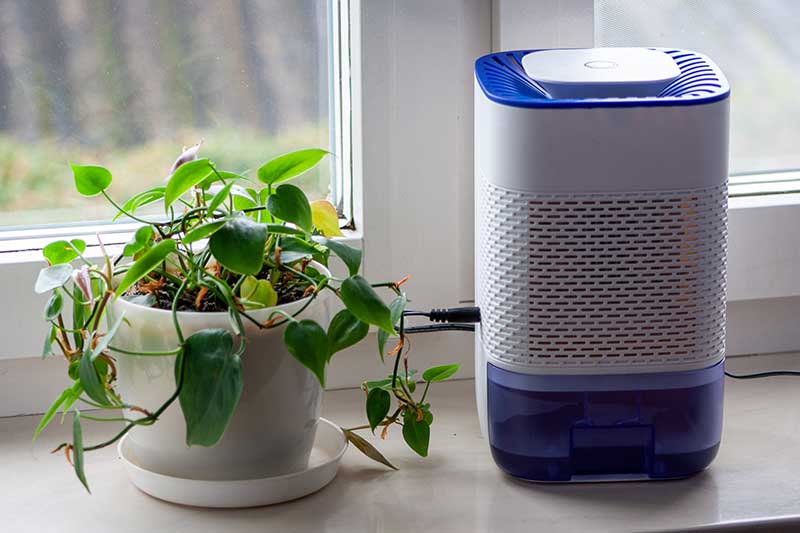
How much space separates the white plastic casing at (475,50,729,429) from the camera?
2.35 ft

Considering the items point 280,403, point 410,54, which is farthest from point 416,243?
point 280,403

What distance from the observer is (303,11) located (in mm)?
955

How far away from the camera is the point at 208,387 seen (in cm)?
66

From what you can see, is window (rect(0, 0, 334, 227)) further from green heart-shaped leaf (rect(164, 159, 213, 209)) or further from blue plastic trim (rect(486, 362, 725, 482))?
blue plastic trim (rect(486, 362, 725, 482))

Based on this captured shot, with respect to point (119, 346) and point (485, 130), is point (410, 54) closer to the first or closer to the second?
point (485, 130)

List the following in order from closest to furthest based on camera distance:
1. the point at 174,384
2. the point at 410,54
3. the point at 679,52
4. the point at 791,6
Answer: the point at 174,384, the point at 679,52, the point at 410,54, the point at 791,6

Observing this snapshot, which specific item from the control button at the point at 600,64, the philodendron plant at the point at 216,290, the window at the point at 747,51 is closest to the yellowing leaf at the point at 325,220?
the philodendron plant at the point at 216,290

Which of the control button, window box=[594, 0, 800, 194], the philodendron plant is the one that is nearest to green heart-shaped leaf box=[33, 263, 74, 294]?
the philodendron plant

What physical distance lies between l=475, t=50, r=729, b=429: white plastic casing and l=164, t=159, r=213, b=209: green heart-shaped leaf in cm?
20

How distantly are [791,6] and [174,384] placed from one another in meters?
0.75

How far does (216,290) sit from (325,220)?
0.43ft

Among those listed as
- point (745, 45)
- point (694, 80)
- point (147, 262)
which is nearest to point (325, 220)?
point (147, 262)

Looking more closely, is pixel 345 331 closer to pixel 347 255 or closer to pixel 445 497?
pixel 347 255

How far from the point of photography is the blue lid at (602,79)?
2.35 feet
